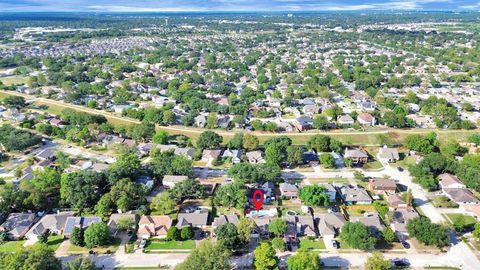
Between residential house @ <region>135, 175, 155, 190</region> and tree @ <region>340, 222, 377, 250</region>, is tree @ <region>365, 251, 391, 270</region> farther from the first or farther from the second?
residential house @ <region>135, 175, 155, 190</region>

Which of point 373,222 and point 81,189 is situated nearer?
point 373,222

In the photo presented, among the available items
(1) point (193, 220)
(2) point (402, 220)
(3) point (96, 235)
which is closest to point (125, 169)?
(3) point (96, 235)

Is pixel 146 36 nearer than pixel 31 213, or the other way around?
pixel 31 213

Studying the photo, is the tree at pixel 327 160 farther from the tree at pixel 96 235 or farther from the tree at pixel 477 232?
the tree at pixel 96 235

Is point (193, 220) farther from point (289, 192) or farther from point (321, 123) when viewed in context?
point (321, 123)

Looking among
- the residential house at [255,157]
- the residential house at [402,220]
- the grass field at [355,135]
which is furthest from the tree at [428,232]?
the grass field at [355,135]

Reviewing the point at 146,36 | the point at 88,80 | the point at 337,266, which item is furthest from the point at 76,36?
the point at 337,266

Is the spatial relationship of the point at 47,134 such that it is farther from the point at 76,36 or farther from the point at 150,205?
the point at 76,36
